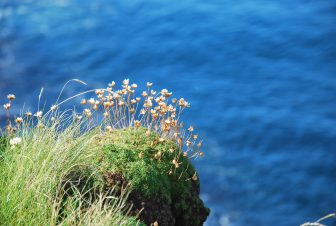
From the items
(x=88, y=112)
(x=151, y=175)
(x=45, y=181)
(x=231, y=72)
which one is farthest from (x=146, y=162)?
(x=231, y=72)

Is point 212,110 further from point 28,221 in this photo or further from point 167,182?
point 28,221

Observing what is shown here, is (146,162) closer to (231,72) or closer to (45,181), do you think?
(45,181)

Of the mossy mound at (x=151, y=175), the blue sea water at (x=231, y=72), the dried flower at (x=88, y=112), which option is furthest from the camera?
the blue sea water at (x=231, y=72)

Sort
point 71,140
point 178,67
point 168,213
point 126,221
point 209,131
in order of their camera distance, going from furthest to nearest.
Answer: point 178,67, point 209,131, point 168,213, point 71,140, point 126,221

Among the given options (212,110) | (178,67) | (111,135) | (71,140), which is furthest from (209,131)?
(71,140)

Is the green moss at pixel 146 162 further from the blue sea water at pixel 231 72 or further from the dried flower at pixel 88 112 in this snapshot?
the blue sea water at pixel 231 72

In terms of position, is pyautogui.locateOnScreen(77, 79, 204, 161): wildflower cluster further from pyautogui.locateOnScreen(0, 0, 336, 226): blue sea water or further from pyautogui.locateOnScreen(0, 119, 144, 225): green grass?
pyautogui.locateOnScreen(0, 0, 336, 226): blue sea water

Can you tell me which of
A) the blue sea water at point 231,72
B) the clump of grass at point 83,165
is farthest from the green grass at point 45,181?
the blue sea water at point 231,72
